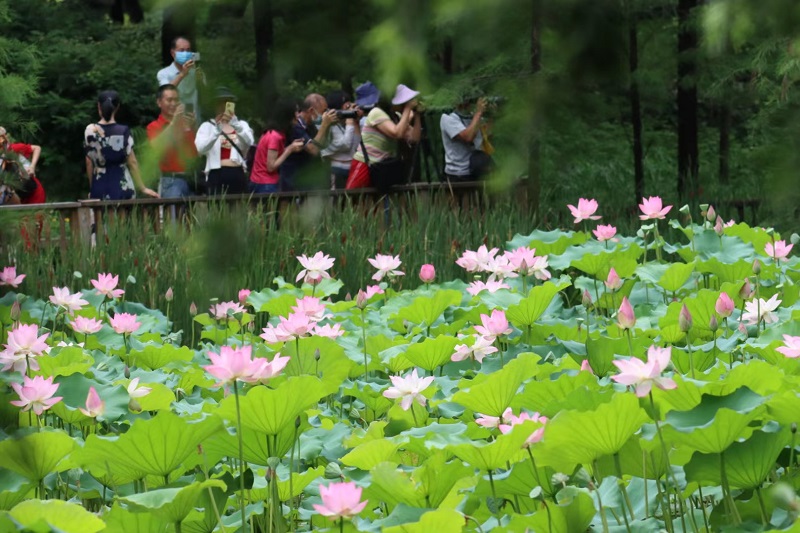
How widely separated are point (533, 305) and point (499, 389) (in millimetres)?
964

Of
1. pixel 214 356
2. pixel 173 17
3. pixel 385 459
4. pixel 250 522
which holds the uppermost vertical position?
pixel 173 17

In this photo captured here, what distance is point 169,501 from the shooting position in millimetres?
1606

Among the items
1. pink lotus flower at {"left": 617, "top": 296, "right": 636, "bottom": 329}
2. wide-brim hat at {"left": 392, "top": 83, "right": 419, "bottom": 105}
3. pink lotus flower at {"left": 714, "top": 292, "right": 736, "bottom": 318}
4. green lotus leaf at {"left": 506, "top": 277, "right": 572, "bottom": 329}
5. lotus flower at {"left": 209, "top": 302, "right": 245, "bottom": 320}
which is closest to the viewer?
pink lotus flower at {"left": 617, "top": 296, "right": 636, "bottom": 329}

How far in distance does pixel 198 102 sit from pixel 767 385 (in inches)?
43.9

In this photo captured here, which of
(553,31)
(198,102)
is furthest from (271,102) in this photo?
(553,31)

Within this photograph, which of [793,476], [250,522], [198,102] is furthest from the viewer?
[250,522]

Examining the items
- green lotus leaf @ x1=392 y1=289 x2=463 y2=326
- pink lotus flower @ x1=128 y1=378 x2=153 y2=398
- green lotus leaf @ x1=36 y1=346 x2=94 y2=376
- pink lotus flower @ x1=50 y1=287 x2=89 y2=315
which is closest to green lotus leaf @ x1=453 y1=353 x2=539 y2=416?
pink lotus flower @ x1=128 y1=378 x2=153 y2=398

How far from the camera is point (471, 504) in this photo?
1.77 m

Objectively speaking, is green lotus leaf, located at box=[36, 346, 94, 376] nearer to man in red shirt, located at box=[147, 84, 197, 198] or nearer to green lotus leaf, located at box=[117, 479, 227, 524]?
green lotus leaf, located at box=[117, 479, 227, 524]

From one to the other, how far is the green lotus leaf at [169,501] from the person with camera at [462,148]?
5.78m

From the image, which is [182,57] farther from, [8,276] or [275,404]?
[8,276]

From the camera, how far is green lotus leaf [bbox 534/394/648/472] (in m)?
1.62

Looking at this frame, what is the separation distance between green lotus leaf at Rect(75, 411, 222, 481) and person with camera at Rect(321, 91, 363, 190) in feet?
1.91

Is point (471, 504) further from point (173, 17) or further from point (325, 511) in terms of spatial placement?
point (173, 17)
